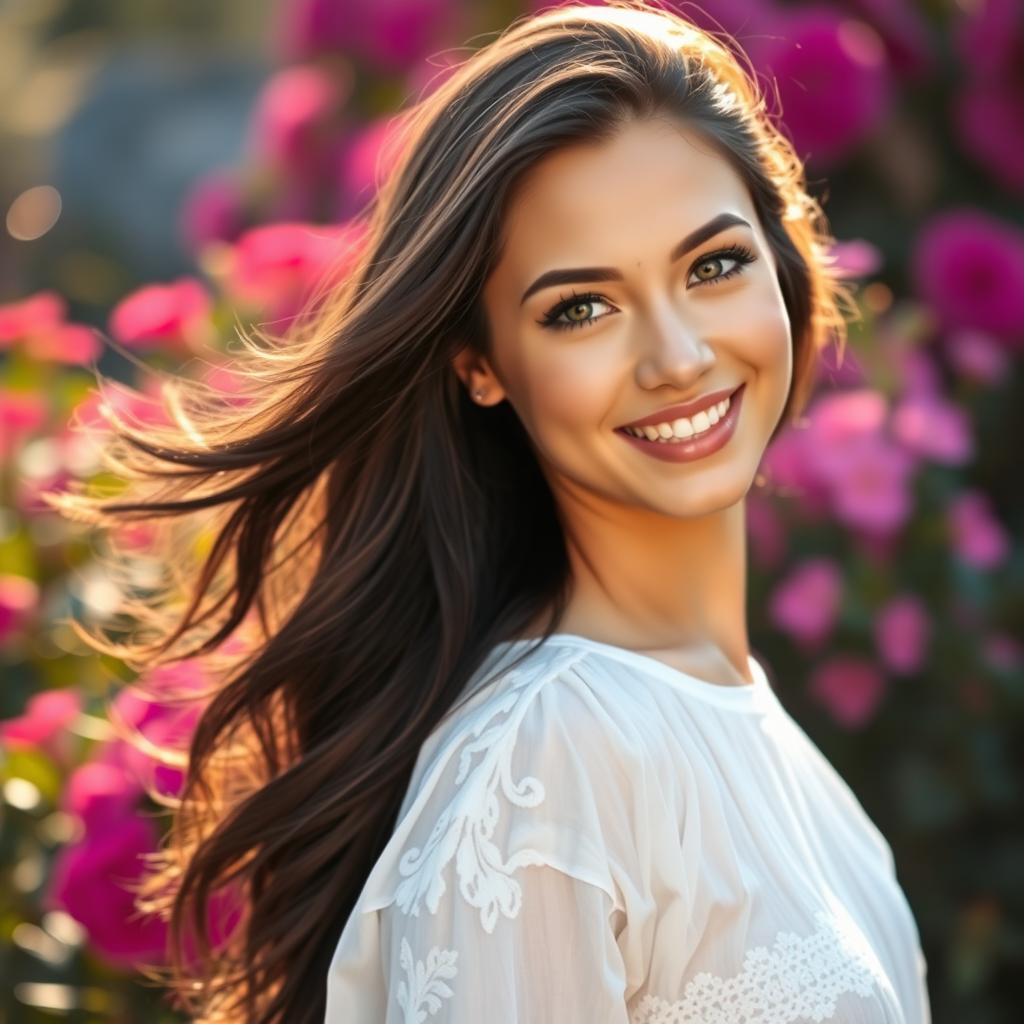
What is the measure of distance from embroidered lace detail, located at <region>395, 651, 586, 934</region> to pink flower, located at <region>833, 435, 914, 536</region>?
1.28 meters

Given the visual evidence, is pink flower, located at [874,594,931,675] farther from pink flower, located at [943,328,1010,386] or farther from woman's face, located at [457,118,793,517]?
woman's face, located at [457,118,793,517]

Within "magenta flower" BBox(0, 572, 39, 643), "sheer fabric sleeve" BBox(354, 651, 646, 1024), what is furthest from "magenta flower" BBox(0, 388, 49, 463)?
"sheer fabric sleeve" BBox(354, 651, 646, 1024)

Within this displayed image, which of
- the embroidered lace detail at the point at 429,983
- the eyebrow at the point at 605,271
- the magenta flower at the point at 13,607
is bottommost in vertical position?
the magenta flower at the point at 13,607

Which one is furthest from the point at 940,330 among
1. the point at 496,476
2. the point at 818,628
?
the point at 496,476

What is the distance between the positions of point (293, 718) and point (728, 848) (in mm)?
625

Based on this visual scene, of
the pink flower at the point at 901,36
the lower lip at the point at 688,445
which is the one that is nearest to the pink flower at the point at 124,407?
the lower lip at the point at 688,445

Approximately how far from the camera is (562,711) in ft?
5.32

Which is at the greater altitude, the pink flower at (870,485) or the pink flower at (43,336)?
the pink flower at (43,336)

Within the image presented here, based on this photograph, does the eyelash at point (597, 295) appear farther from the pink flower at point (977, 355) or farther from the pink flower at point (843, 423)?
the pink flower at point (977, 355)

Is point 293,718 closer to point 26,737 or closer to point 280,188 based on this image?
point 26,737

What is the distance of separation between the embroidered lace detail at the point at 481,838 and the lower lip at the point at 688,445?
290 millimetres

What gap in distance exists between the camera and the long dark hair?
1792mm

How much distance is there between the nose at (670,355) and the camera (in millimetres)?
1690

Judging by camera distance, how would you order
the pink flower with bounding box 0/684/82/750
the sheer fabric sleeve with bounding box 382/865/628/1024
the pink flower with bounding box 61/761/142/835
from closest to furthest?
1. the sheer fabric sleeve with bounding box 382/865/628/1024
2. the pink flower with bounding box 61/761/142/835
3. the pink flower with bounding box 0/684/82/750
